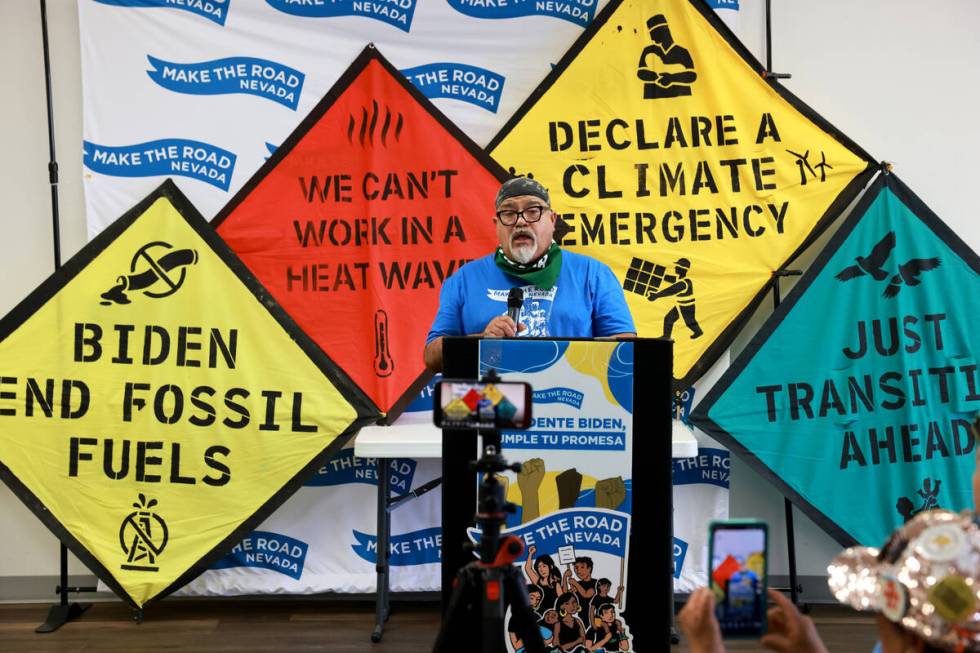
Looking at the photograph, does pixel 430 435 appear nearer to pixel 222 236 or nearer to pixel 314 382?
pixel 314 382

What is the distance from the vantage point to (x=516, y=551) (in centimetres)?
159

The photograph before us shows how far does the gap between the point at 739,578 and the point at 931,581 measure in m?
0.20

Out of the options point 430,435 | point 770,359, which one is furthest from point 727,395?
point 430,435

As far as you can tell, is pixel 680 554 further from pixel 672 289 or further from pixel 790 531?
pixel 672 289

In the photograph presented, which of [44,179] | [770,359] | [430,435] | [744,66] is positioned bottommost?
[430,435]

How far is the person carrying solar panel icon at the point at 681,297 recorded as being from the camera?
3.53 meters

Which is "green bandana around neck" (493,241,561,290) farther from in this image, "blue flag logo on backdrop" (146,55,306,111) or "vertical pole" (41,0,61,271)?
"vertical pole" (41,0,61,271)

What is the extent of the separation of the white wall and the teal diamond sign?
0.28m

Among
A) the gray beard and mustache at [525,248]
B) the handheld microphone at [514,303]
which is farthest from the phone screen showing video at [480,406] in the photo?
the gray beard and mustache at [525,248]

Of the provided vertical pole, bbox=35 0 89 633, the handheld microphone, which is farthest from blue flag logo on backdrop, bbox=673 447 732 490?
vertical pole, bbox=35 0 89 633

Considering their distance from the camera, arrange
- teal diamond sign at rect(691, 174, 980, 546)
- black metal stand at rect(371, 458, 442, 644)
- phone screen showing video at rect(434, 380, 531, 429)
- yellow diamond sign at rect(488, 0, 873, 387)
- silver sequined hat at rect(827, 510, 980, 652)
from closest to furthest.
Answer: silver sequined hat at rect(827, 510, 980, 652) → phone screen showing video at rect(434, 380, 531, 429) → black metal stand at rect(371, 458, 442, 644) → teal diamond sign at rect(691, 174, 980, 546) → yellow diamond sign at rect(488, 0, 873, 387)

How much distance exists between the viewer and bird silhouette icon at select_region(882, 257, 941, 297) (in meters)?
3.45

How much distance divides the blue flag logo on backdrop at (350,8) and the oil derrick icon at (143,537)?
74.6 inches

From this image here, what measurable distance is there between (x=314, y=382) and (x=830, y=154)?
81.9 inches
